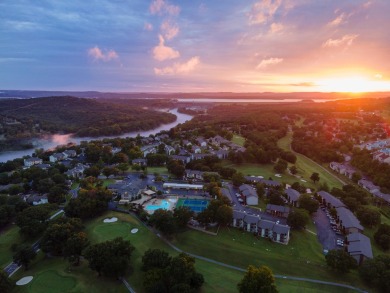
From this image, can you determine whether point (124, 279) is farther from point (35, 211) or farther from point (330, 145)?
point (330, 145)

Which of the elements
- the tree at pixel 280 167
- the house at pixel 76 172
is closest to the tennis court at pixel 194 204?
the tree at pixel 280 167

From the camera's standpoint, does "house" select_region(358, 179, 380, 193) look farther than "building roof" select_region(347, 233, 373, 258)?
Yes

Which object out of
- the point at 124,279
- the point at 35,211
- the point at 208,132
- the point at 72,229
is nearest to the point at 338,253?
the point at 124,279

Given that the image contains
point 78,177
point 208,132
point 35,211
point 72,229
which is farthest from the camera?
point 208,132

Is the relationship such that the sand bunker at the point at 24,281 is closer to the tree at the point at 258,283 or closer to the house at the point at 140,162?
the tree at the point at 258,283

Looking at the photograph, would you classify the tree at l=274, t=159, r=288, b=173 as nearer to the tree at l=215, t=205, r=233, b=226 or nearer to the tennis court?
the tennis court

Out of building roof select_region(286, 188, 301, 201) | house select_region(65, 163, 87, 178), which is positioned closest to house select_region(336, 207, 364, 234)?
building roof select_region(286, 188, 301, 201)
